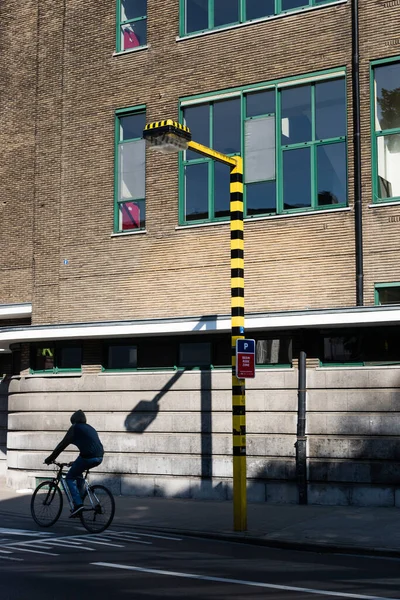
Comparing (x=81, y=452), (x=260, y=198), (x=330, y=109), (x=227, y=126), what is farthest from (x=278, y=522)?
(x=227, y=126)

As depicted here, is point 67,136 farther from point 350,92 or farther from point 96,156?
point 350,92

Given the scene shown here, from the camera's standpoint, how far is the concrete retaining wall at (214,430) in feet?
54.4

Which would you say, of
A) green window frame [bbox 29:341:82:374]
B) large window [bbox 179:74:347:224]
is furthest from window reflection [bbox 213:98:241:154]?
green window frame [bbox 29:341:82:374]

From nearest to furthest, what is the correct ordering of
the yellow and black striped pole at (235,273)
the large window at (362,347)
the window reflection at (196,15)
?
the yellow and black striped pole at (235,273), the large window at (362,347), the window reflection at (196,15)

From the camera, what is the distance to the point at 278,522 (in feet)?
47.5

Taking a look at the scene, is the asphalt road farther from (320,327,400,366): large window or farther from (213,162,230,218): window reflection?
(213,162,230,218): window reflection

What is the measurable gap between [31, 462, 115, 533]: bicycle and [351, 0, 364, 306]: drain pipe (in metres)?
6.22

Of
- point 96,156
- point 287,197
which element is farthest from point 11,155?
point 287,197

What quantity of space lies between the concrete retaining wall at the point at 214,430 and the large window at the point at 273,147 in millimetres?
3502

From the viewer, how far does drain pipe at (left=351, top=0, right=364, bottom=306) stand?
17.1 m

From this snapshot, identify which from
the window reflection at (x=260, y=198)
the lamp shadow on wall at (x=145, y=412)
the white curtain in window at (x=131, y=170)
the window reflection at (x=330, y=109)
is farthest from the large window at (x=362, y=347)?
the white curtain in window at (x=131, y=170)

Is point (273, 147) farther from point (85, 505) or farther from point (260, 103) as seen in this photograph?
point (85, 505)

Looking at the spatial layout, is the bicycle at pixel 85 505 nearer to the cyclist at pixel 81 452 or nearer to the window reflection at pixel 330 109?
the cyclist at pixel 81 452

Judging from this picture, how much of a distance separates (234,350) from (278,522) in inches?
116
